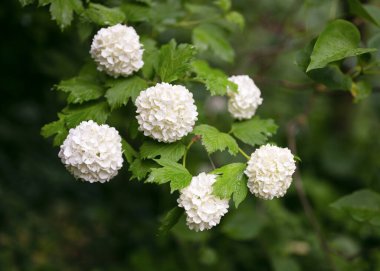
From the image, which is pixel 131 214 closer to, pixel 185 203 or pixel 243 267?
pixel 243 267

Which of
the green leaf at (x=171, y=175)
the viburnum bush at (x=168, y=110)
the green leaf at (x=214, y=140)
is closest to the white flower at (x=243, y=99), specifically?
the viburnum bush at (x=168, y=110)

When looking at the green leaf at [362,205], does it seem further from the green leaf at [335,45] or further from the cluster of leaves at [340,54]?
the green leaf at [335,45]

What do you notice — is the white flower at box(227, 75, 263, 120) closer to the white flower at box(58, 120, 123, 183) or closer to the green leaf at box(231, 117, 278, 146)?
the green leaf at box(231, 117, 278, 146)

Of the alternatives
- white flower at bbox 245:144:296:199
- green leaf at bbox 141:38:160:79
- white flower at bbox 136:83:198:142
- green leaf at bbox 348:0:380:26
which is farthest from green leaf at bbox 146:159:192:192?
green leaf at bbox 348:0:380:26

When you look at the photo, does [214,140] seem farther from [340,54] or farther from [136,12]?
[136,12]

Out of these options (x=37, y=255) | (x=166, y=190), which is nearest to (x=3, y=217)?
(x=37, y=255)
